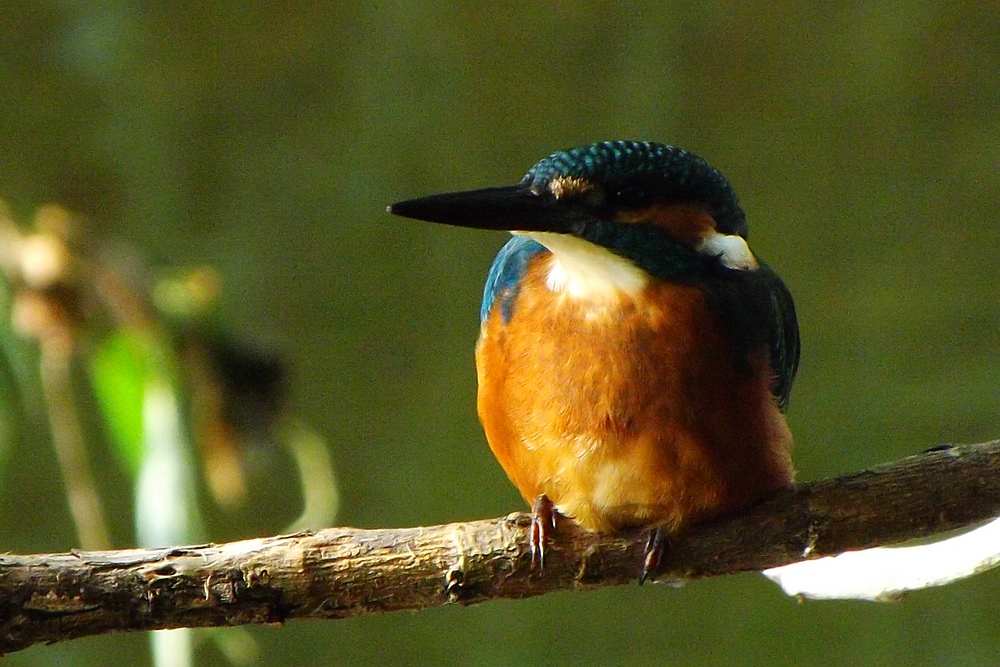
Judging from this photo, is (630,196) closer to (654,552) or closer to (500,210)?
(500,210)

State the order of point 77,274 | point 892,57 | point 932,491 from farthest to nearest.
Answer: point 892,57 → point 77,274 → point 932,491

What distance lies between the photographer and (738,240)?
90 cm

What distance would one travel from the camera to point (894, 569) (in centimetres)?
96

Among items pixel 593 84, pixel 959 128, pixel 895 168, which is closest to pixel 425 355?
pixel 593 84

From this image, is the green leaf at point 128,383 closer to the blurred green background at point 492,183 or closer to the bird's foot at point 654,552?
the bird's foot at point 654,552

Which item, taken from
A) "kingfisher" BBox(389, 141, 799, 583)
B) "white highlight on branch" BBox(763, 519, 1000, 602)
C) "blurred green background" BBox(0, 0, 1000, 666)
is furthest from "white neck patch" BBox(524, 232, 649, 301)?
"blurred green background" BBox(0, 0, 1000, 666)

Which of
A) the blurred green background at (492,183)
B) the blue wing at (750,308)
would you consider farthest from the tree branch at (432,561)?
the blurred green background at (492,183)

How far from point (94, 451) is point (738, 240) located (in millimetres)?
1609

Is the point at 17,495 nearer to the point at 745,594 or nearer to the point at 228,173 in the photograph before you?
the point at 228,173

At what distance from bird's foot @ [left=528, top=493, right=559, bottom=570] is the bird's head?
0.68ft

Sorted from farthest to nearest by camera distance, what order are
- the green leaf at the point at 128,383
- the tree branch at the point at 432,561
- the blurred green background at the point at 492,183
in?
the blurred green background at the point at 492,183
the green leaf at the point at 128,383
the tree branch at the point at 432,561

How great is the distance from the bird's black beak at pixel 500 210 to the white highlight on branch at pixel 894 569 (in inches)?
13.9

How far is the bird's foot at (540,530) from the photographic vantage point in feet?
2.74

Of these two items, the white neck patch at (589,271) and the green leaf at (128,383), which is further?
the green leaf at (128,383)
